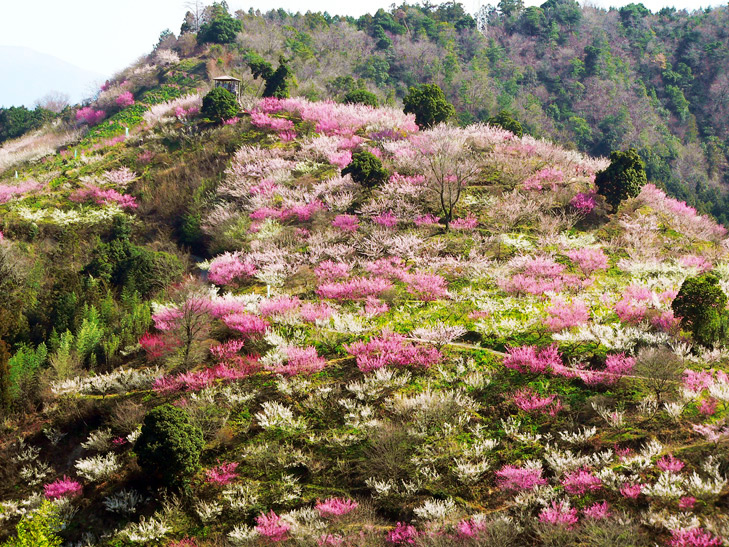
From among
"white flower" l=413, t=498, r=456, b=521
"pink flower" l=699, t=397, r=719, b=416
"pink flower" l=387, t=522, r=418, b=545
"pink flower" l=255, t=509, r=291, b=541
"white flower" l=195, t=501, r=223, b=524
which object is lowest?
"white flower" l=195, t=501, r=223, b=524

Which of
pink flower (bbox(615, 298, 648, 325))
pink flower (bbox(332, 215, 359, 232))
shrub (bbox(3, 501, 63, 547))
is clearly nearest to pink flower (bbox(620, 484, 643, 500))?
pink flower (bbox(615, 298, 648, 325))

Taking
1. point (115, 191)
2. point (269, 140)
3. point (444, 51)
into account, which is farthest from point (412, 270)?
point (444, 51)

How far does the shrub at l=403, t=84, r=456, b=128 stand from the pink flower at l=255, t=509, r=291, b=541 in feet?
67.4

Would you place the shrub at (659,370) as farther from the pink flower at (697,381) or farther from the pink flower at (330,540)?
the pink flower at (330,540)

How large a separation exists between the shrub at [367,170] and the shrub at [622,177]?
769cm

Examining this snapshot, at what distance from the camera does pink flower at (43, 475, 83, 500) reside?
352 inches

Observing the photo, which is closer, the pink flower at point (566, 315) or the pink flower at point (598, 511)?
the pink flower at point (598, 511)

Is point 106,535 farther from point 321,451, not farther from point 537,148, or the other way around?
point 537,148

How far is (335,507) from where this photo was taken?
25.1 ft

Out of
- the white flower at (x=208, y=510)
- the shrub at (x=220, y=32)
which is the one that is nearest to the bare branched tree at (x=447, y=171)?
the white flower at (x=208, y=510)

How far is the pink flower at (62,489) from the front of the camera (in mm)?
8953

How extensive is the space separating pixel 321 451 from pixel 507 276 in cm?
757

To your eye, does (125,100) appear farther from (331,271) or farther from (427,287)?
(427,287)

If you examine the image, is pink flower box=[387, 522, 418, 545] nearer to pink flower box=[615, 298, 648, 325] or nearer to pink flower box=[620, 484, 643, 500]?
pink flower box=[620, 484, 643, 500]
